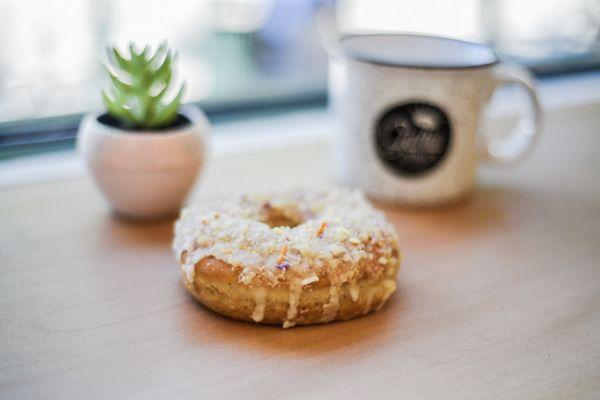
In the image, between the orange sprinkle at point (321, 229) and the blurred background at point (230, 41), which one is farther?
the blurred background at point (230, 41)

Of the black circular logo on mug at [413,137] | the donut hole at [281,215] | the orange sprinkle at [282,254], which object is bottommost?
the donut hole at [281,215]

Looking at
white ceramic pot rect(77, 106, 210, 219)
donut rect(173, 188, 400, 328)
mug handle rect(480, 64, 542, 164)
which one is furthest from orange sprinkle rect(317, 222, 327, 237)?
mug handle rect(480, 64, 542, 164)

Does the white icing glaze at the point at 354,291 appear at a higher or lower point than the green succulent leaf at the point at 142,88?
lower

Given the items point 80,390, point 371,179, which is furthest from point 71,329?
point 371,179

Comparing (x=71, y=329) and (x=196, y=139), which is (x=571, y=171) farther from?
(x=71, y=329)

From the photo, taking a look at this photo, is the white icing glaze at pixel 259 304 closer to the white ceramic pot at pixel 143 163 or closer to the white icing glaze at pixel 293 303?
the white icing glaze at pixel 293 303

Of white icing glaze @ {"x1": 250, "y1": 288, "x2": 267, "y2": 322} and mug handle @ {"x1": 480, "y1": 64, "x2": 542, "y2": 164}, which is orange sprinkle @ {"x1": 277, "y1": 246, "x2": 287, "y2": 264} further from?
mug handle @ {"x1": 480, "y1": 64, "x2": 542, "y2": 164}

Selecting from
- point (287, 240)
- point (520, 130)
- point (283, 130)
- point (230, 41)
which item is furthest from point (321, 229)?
point (230, 41)

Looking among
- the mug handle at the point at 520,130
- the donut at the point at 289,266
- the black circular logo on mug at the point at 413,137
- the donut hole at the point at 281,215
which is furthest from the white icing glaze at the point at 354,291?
the mug handle at the point at 520,130
